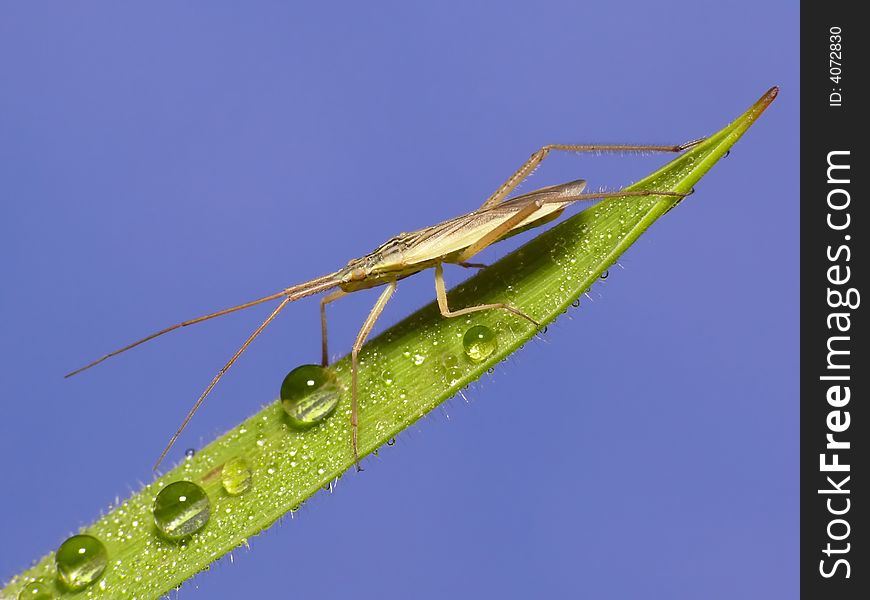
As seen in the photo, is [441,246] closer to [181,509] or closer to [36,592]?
[181,509]

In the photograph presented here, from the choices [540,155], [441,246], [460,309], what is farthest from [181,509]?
[540,155]

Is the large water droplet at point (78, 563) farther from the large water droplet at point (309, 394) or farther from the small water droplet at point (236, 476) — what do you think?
the large water droplet at point (309, 394)

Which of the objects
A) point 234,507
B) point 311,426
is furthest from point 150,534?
point 311,426

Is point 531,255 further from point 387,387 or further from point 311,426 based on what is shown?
point 311,426

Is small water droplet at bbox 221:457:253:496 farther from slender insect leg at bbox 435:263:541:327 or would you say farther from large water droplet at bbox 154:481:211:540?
slender insect leg at bbox 435:263:541:327

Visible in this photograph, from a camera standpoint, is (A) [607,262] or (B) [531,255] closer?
(A) [607,262]

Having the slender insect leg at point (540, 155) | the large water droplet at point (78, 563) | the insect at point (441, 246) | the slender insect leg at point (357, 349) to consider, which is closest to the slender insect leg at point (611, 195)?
the insect at point (441, 246)

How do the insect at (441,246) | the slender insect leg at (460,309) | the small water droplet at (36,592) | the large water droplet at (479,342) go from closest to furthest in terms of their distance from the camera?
the small water droplet at (36,592)
the large water droplet at (479,342)
the slender insect leg at (460,309)
the insect at (441,246)

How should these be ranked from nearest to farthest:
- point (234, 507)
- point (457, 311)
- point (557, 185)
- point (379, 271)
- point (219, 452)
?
point (234, 507)
point (219, 452)
point (457, 311)
point (557, 185)
point (379, 271)
